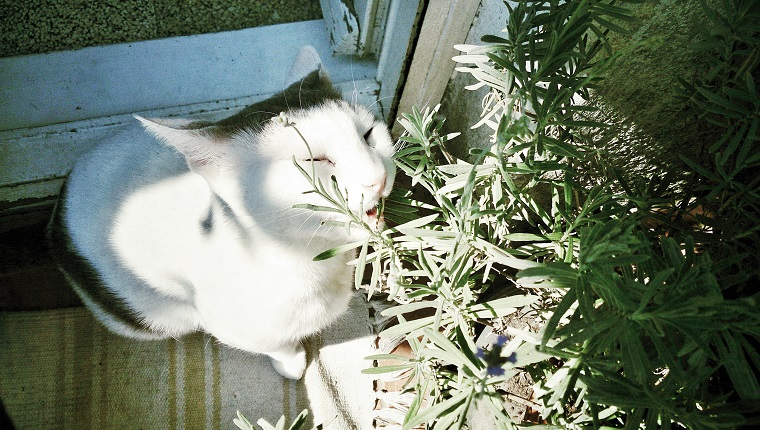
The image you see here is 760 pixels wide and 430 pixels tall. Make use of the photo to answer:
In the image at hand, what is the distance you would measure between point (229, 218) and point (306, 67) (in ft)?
1.18

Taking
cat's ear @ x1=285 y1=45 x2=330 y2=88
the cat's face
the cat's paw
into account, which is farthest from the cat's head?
the cat's paw

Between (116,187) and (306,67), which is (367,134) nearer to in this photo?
(306,67)

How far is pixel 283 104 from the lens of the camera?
98cm

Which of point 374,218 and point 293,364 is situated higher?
point 374,218

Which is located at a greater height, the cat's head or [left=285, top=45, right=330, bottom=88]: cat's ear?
[left=285, top=45, right=330, bottom=88]: cat's ear

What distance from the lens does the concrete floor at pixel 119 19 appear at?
4.77 feet

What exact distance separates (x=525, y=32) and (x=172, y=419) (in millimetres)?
1312

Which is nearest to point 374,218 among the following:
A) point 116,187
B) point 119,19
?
point 116,187

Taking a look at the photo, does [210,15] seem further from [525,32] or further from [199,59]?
[525,32]

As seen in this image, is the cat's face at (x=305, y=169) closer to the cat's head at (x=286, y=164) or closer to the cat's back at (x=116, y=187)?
the cat's head at (x=286, y=164)

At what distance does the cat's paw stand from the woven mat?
4 cm

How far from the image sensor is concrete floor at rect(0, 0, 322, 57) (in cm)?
146

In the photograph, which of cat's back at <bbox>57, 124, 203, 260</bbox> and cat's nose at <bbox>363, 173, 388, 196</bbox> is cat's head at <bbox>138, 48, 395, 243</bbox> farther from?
cat's back at <bbox>57, 124, 203, 260</bbox>

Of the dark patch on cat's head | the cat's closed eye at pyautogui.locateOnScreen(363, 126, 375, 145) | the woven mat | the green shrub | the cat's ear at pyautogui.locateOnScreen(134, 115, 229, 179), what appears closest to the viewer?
the green shrub
